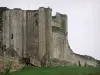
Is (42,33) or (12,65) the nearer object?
(12,65)

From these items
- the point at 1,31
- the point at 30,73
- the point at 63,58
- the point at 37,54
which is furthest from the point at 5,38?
the point at 30,73

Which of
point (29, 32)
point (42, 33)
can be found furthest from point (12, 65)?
point (29, 32)

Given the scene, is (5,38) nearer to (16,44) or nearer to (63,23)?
(16,44)

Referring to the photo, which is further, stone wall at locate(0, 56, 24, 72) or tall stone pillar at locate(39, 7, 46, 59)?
tall stone pillar at locate(39, 7, 46, 59)

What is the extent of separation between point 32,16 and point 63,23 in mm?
9211

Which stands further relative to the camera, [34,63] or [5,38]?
[5,38]

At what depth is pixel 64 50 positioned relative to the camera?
5378 cm

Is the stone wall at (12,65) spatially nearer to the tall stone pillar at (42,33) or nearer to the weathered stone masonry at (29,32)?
the weathered stone masonry at (29,32)

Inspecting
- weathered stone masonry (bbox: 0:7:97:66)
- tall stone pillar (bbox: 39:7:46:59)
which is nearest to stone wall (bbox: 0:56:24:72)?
weathered stone masonry (bbox: 0:7:97:66)

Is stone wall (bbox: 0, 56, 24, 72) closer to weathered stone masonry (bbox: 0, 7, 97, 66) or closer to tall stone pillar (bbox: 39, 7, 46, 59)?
weathered stone masonry (bbox: 0, 7, 97, 66)

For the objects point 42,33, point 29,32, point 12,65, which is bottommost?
point 12,65

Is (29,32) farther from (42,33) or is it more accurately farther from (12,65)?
(12,65)

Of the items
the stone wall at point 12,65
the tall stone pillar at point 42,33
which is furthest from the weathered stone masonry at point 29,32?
the stone wall at point 12,65

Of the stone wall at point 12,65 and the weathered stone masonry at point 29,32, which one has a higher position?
the weathered stone masonry at point 29,32
